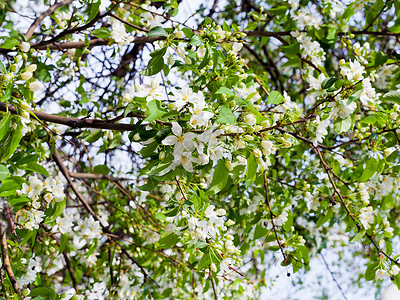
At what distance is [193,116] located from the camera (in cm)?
116

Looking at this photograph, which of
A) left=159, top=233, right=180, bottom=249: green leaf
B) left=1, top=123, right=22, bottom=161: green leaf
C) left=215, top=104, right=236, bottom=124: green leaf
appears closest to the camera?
left=215, top=104, right=236, bottom=124: green leaf

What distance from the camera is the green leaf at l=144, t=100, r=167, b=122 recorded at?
114 cm

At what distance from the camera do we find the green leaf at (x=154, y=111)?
114 cm

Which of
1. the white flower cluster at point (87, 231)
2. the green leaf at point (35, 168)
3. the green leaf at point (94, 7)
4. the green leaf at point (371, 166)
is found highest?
the green leaf at point (94, 7)

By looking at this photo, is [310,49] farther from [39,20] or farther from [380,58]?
[39,20]

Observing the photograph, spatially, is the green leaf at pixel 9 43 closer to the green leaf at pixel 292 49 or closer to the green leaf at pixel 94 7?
the green leaf at pixel 94 7

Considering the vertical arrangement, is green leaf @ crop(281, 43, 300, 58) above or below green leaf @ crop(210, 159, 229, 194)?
above

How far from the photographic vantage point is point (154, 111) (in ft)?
3.79


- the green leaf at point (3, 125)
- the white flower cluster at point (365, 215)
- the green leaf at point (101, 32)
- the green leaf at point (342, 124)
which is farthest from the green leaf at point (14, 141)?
the white flower cluster at point (365, 215)

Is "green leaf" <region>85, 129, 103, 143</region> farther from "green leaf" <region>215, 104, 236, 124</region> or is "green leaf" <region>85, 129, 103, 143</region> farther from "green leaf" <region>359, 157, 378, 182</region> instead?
"green leaf" <region>359, 157, 378, 182</region>

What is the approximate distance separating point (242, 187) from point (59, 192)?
112 cm

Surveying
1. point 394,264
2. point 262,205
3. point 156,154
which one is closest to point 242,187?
point 262,205

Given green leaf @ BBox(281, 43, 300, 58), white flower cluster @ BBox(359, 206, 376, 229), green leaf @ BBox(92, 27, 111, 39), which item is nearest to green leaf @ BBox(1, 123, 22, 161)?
green leaf @ BBox(92, 27, 111, 39)

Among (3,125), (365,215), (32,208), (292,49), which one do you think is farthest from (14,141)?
(292,49)
